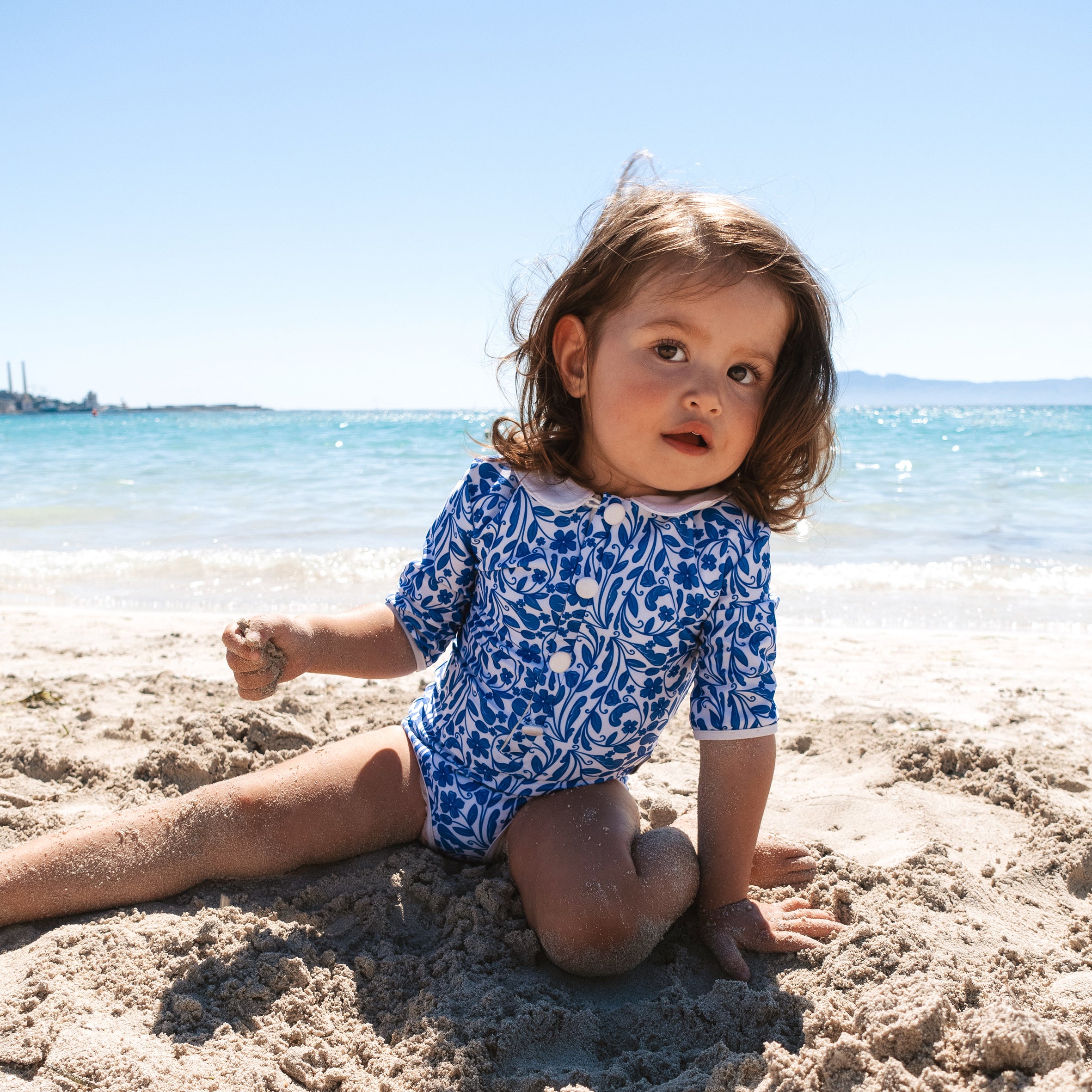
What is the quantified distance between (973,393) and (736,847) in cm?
16011

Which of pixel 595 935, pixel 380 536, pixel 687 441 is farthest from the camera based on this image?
pixel 380 536

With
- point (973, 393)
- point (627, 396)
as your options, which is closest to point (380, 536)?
point (627, 396)

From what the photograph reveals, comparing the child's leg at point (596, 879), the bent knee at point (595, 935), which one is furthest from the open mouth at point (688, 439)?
the bent knee at point (595, 935)

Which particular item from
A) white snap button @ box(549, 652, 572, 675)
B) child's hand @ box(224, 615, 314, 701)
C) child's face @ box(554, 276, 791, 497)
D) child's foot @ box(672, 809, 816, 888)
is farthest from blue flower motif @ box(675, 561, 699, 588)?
child's hand @ box(224, 615, 314, 701)

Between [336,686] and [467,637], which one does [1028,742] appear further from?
[336,686]

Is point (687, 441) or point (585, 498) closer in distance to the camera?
point (687, 441)

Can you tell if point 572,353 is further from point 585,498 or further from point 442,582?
point 442,582

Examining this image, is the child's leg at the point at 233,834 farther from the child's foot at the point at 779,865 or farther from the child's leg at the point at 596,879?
the child's foot at the point at 779,865

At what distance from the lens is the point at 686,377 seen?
1.62m

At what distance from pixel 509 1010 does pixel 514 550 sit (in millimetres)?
802

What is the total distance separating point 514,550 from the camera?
5.97 ft

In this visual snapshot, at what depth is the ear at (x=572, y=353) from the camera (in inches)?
72.0

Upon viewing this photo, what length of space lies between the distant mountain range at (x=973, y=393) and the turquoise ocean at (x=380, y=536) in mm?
116898

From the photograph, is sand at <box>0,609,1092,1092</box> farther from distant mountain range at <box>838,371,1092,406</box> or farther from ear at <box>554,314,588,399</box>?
distant mountain range at <box>838,371,1092,406</box>
